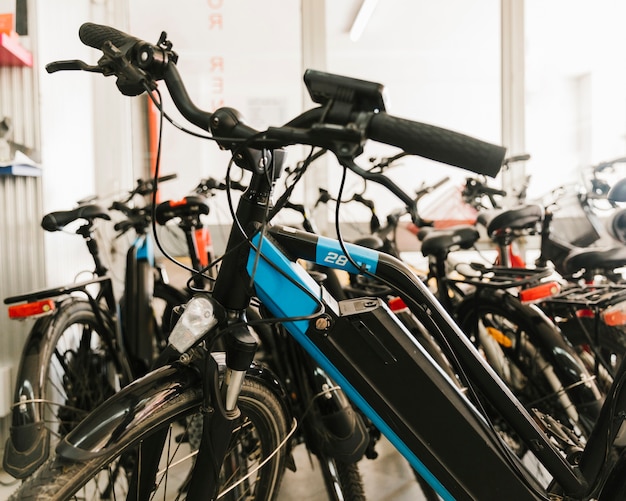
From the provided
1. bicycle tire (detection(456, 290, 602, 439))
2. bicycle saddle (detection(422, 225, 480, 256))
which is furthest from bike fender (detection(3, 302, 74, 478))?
bicycle tire (detection(456, 290, 602, 439))

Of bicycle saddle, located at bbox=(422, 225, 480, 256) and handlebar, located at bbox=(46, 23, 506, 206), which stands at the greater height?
handlebar, located at bbox=(46, 23, 506, 206)

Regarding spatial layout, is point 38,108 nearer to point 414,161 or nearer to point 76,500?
point 76,500

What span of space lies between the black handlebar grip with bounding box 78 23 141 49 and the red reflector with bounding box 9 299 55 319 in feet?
2.84

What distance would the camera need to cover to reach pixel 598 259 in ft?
5.20

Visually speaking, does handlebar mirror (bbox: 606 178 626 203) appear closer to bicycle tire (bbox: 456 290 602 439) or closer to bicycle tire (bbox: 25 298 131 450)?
bicycle tire (bbox: 456 290 602 439)

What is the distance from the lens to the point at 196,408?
2.47 ft

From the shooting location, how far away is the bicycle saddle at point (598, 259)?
1.56 metres

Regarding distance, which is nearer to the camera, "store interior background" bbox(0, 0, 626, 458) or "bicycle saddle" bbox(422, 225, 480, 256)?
"bicycle saddle" bbox(422, 225, 480, 256)

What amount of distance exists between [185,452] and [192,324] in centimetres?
42

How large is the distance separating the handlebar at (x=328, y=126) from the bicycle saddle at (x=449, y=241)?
0.88 m

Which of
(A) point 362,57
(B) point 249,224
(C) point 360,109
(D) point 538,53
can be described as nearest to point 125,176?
(A) point 362,57

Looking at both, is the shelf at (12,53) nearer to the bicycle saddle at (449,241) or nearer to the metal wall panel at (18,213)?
the metal wall panel at (18,213)

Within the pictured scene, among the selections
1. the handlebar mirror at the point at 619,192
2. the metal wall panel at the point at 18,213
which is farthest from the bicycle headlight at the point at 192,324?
the metal wall panel at the point at 18,213

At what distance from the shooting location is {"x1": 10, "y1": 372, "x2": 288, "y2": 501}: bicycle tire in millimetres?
628
